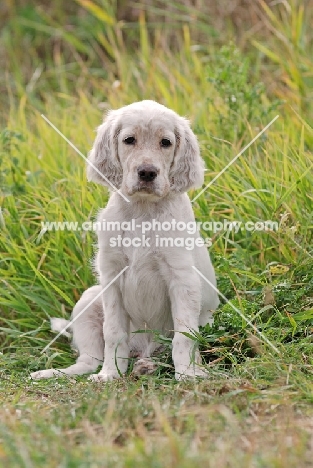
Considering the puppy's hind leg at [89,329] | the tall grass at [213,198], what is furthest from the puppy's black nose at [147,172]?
the puppy's hind leg at [89,329]

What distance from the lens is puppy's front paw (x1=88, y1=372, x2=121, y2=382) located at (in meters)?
4.55

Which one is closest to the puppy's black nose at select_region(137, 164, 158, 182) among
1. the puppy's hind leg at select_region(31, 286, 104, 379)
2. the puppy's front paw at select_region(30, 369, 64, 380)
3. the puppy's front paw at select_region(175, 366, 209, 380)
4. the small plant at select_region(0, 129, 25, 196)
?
the puppy's hind leg at select_region(31, 286, 104, 379)

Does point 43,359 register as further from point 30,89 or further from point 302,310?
point 30,89

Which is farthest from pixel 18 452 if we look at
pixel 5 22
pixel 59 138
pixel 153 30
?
pixel 5 22

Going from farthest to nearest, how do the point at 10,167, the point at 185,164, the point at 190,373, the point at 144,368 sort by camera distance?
the point at 10,167, the point at 185,164, the point at 144,368, the point at 190,373

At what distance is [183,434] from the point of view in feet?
10.7

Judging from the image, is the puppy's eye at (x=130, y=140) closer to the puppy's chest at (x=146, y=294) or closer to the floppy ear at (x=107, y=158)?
the floppy ear at (x=107, y=158)

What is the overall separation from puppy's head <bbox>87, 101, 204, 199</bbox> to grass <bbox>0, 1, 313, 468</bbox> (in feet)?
2.09

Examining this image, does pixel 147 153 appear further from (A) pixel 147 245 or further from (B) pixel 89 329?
(B) pixel 89 329

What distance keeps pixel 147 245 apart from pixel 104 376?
31.4 inches

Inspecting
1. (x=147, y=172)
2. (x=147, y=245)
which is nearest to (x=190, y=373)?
(x=147, y=245)

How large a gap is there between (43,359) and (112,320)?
628mm

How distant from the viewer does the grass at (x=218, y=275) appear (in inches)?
124

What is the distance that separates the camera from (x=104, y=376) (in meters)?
4.61
